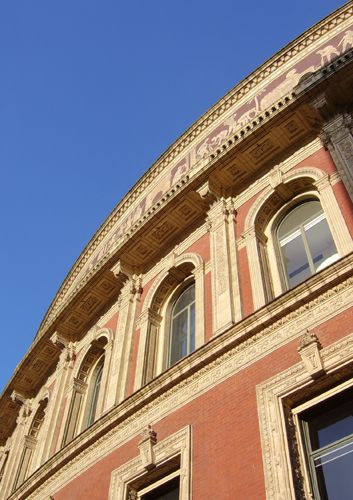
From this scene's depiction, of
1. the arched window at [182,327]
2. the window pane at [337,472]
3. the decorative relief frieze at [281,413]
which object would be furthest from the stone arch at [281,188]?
the window pane at [337,472]

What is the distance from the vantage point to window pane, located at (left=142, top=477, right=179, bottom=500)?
9.38 metres

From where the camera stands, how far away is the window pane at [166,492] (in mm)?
9383

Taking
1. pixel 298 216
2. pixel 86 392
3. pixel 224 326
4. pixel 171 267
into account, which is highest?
pixel 171 267

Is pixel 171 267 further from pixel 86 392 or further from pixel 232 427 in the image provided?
pixel 232 427

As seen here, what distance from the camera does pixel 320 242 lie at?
11102mm

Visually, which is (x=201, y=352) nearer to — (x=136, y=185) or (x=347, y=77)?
(x=347, y=77)

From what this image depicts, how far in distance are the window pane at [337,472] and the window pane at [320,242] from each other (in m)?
3.91

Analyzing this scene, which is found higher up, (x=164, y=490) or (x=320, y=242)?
(x=320, y=242)

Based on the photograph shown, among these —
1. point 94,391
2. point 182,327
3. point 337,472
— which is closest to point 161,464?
point 337,472

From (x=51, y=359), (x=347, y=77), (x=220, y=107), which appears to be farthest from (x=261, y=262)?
(x=51, y=359)

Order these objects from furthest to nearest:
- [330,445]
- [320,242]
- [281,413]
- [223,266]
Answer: [223,266] < [320,242] < [281,413] < [330,445]

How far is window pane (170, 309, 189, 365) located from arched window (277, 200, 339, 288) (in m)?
2.78

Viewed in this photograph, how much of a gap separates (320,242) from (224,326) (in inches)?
99.6

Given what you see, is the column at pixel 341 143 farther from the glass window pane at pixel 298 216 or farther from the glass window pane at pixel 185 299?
the glass window pane at pixel 185 299
